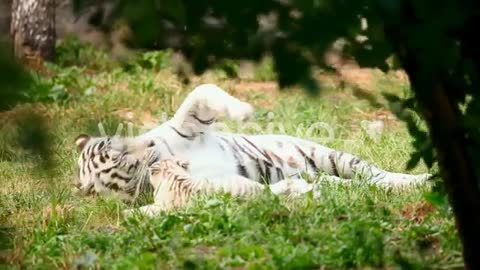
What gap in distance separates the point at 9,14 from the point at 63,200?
18.2 feet

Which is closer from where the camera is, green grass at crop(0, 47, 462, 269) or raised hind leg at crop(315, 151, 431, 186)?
green grass at crop(0, 47, 462, 269)

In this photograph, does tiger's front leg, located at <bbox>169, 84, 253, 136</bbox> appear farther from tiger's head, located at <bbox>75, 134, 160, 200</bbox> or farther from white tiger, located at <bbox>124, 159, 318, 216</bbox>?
white tiger, located at <bbox>124, 159, 318, 216</bbox>

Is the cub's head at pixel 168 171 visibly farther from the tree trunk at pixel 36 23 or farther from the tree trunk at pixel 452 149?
the tree trunk at pixel 36 23

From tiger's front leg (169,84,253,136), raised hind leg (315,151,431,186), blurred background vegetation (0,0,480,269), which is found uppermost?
blurred background vegetation (0,0,480,269)

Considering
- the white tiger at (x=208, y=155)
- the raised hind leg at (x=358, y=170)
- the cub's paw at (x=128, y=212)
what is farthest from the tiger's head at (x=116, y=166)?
the raised hind leg at (x=358, y=170)

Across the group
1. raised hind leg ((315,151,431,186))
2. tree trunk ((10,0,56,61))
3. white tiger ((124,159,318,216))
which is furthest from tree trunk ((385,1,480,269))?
tree trunk ((10,0,56,61))

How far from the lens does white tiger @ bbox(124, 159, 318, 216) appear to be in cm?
489

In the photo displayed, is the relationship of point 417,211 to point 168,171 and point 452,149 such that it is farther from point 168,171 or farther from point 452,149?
point 452,149

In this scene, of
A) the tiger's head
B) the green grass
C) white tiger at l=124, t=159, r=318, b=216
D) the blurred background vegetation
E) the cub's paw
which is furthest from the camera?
the tiger's head

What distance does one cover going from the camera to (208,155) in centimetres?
558

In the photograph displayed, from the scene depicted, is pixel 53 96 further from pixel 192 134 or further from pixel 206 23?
pixel 206 23

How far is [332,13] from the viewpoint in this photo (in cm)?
184

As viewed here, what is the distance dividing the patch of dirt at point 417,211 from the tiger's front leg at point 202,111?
143cm

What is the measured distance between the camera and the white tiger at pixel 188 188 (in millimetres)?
4888
